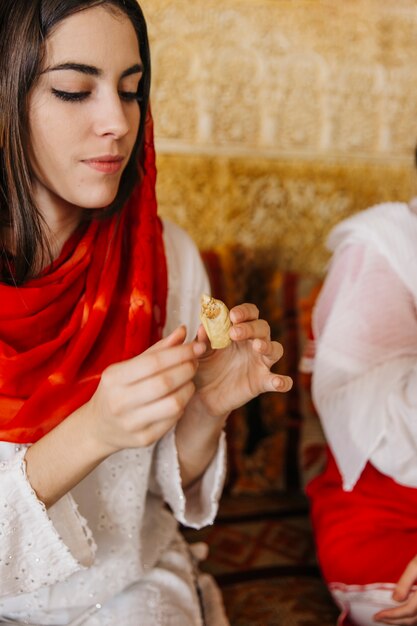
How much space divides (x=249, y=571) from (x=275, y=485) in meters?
0.39

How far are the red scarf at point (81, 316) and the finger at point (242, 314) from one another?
188 mm

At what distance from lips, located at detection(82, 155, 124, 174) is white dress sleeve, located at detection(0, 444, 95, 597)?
42 centimetres

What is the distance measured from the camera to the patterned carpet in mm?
1419

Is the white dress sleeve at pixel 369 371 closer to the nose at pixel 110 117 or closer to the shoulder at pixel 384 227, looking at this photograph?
the shoulder at pixel 384 227

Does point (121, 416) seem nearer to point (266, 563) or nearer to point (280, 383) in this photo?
point (280, 383)

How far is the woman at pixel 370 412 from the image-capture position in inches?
51.0

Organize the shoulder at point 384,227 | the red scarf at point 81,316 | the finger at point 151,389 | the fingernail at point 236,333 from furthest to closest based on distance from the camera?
the shoulder at point 384,227 → the red scarf at point 81,316 → the fingernail at point 236,333 → the finger at point 151,389

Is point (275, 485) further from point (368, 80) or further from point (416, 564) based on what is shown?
point (368, 80)

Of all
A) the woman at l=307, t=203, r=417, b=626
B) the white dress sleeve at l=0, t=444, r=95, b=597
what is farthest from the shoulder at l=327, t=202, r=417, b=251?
the white dress sleeve at l=0, t=444, r=95, b=597

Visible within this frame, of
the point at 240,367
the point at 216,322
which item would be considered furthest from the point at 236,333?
the point at 240,367

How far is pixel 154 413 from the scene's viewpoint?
0.85 m

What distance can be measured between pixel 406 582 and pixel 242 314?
1.84ft

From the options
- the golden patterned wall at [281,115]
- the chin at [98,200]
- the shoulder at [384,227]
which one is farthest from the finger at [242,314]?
the golden patterned wall at [281,115]

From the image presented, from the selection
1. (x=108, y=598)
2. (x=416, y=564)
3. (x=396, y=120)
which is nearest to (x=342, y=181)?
(x=396, y=120)
